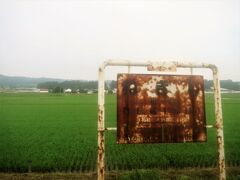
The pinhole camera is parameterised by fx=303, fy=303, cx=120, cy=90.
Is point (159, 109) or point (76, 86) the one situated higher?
point (76, 86)

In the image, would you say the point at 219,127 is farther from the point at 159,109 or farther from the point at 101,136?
the point at 101,136

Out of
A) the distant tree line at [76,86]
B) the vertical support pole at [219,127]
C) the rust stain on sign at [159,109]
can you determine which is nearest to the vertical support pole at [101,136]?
the rust stain on sign at [159,109]

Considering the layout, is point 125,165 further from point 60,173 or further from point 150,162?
point 60,173

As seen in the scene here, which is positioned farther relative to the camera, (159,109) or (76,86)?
(76,86)

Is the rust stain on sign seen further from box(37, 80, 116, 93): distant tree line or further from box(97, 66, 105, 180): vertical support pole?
box(37, 80, 116, 93): distant tree line

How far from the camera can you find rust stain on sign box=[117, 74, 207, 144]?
426 centimetres

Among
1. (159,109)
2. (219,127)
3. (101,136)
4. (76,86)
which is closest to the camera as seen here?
(101,136)

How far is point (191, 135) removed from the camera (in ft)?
14.6

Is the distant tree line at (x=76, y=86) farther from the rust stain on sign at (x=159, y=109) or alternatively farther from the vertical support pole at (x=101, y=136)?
the vertical support pole at (x=101, y=136)

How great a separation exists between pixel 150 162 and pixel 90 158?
189 centimetres

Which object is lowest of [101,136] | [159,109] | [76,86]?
[101,136]

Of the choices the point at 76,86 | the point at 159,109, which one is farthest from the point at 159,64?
the point at 76,86

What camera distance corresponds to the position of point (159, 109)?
14.3 feet

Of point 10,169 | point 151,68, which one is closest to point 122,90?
point 151,68
